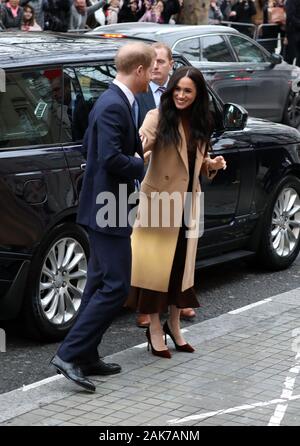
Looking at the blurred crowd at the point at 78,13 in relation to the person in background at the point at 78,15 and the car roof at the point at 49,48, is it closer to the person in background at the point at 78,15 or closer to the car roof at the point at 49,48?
the person in background at the point at 78,15

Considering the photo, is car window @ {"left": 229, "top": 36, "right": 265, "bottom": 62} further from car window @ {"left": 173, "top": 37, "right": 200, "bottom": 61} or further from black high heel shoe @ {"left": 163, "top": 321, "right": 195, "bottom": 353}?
black high heel shoe @ {"left": 163, "top": 321, "right": 195, "bottom": 353}

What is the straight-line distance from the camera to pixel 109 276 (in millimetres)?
5996

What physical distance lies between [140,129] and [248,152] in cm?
206

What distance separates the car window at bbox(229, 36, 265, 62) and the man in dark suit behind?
27.4 ft

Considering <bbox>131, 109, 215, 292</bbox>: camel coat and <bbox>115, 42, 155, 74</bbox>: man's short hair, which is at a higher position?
<bbox>115, 42, 155, 74</bbox>: man's short hair

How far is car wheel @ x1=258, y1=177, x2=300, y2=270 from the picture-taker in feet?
29.1

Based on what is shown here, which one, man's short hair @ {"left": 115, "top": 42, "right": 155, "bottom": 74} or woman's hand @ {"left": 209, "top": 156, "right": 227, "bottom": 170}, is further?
woman's hand @ {"left": 209, "top": 156, "right": 227, "bottom": 170}

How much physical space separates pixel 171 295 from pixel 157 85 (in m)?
1.73

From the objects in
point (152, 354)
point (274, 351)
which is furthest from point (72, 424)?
point (274, 351)

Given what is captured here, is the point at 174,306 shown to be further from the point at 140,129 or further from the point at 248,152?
the point at 248,152

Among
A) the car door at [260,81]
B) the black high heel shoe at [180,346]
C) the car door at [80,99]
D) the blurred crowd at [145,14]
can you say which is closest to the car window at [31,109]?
the car door at [80,99]

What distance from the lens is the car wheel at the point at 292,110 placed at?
54.8 ft

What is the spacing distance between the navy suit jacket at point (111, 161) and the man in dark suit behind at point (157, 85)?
1.55m

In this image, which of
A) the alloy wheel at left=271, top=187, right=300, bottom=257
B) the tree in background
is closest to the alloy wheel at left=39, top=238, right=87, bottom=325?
the alloy wheel at left=271, top=187, right=300, bottom=257
